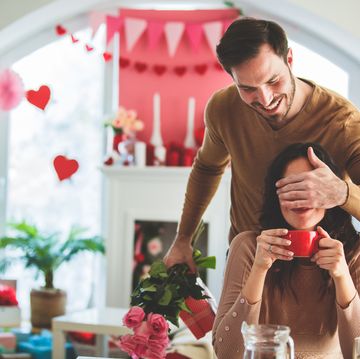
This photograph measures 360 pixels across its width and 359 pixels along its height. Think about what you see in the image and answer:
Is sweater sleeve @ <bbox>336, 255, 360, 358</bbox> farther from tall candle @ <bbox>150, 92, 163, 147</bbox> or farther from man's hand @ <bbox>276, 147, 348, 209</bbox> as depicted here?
tall candle @ <bbox>150, 92, 163, 147</bbox>

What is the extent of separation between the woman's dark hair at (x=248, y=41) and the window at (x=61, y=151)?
3.20 metres

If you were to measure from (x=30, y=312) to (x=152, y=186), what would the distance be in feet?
3.68

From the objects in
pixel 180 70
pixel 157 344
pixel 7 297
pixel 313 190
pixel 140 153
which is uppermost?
pixel 180 70

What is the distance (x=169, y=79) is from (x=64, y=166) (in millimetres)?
2420

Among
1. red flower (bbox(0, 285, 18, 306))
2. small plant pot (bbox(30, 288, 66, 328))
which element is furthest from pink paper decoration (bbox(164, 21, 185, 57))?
red flower (bbox(0, 285, 18, 306))

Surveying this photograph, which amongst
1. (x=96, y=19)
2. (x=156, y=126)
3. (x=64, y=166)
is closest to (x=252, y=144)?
(x=64, y=166)

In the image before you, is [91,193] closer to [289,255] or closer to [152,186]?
[152,186]

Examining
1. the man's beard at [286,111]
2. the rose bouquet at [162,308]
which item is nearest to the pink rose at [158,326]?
the rose bouquet at [162,308]

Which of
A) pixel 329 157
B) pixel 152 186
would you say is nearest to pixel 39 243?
pixel 152 186

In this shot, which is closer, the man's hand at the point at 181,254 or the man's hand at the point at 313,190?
the man's hand at the point at 313,190

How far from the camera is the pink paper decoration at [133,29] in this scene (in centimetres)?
465

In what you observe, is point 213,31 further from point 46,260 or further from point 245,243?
point 245,243

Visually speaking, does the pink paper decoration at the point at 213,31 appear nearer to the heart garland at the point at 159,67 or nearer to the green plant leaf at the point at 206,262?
the heart garland at the point at 159,67

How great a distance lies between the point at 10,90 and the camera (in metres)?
4.74
